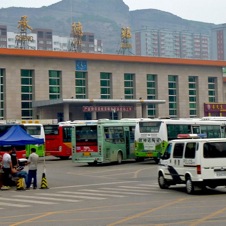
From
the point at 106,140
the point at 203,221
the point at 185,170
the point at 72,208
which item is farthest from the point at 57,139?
the point at 203,221

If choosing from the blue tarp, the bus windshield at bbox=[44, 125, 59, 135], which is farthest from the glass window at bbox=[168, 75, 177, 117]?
the blue tarp

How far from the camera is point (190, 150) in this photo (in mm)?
22875

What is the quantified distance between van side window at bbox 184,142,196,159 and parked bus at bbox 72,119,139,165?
17.0m

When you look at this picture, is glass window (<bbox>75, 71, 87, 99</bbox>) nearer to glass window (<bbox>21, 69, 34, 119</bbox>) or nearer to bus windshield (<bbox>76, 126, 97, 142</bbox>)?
glass window (<bbox>21, 69, 34, 119</bbox>)

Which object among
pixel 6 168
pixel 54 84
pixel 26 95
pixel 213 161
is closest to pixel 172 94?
pixel 54 84

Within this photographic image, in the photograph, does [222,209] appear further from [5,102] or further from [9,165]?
[5,102]

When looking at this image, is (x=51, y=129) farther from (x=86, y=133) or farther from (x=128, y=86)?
(x=128, y=86)

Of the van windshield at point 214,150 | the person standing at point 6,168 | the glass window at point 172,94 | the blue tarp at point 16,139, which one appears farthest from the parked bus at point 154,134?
the glass window at point 172,94

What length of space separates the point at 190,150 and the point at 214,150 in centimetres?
87

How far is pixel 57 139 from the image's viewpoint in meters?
49.3

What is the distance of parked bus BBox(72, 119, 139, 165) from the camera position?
40.1m

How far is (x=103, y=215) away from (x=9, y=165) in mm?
10678

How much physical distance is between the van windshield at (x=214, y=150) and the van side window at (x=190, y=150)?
0.50 meters

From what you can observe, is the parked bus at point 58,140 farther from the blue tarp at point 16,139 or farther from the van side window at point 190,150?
the van side window at point 190,150
